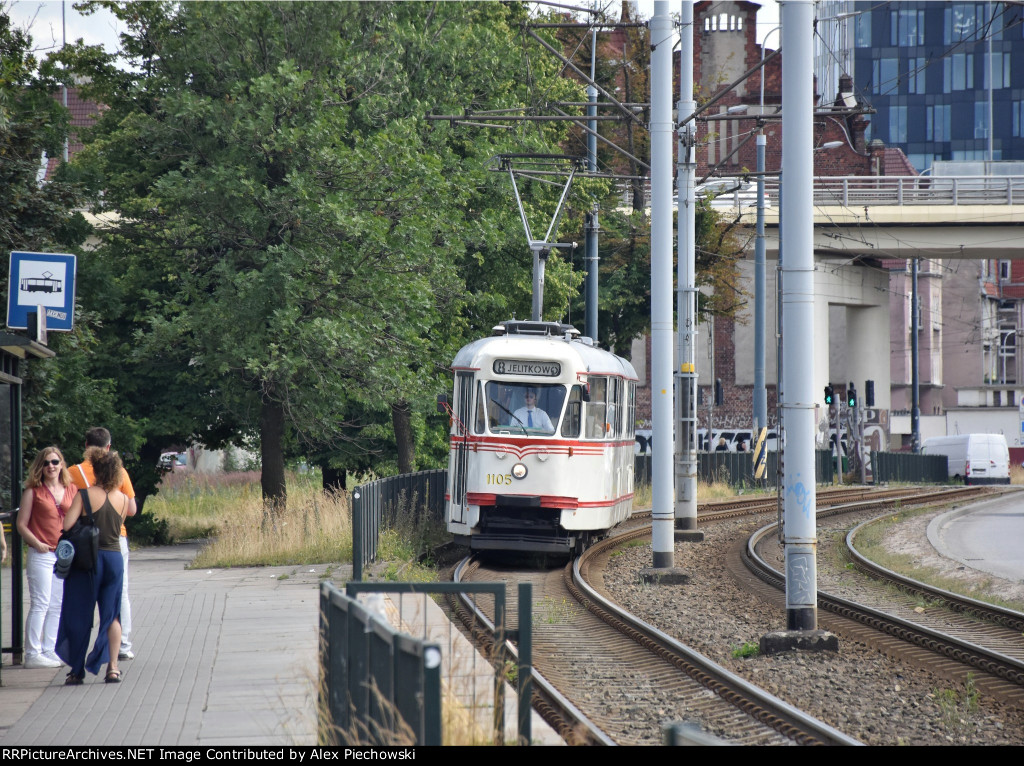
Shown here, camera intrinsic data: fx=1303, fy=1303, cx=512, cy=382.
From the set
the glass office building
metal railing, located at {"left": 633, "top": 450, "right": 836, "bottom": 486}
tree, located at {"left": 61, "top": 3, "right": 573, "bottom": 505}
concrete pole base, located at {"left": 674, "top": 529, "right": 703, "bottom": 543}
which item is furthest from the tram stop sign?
the glass office building

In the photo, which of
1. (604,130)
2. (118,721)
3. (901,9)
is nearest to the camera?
(118,721)

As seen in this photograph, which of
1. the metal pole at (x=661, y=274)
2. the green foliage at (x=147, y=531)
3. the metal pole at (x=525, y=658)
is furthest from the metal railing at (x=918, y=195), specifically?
the metal pole at (x=525, y=658)

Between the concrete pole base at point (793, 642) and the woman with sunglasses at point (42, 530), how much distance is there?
19.7ft

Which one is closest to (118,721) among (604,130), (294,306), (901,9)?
(294,306)

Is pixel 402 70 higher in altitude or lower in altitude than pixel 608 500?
higher

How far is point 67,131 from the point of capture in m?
24.0

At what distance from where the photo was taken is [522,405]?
18.7 m

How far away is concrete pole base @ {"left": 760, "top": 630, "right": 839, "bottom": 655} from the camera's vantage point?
453 inches

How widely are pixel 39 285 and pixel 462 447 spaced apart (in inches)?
311

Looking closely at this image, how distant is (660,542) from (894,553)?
674 centimetres

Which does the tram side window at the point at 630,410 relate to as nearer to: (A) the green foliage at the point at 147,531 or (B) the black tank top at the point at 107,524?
(A) the green foliage at the point at 147,531

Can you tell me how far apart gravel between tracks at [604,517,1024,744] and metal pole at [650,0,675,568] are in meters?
0.97

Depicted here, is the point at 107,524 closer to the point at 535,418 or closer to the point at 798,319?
the point at 798,319

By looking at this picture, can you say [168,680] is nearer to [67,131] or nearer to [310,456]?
[67,131]
